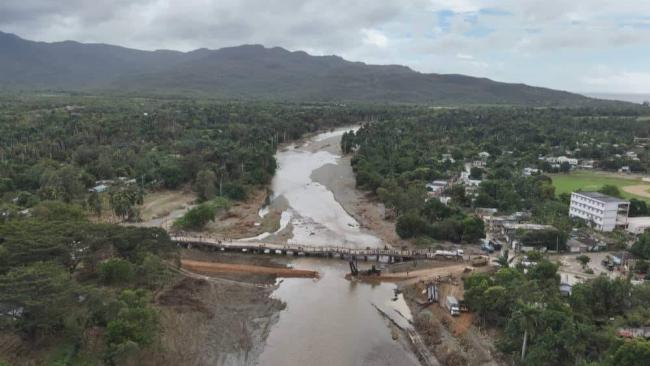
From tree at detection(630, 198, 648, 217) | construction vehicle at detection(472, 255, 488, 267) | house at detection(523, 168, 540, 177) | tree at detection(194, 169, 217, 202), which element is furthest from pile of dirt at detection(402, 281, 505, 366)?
house at detection(523, 168, 540, 177)

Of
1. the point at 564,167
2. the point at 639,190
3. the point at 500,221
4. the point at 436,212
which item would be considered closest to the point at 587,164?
the point at 564,167

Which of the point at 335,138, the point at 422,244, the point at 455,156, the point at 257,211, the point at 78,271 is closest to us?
the point at 78,271

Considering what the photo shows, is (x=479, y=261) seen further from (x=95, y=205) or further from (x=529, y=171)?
(x=529, y=171)

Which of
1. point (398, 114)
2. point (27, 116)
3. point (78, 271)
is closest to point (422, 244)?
point (78, 271)

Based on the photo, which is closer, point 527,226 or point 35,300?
point 35,300

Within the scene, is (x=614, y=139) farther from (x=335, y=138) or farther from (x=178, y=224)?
(x=178, y=224)

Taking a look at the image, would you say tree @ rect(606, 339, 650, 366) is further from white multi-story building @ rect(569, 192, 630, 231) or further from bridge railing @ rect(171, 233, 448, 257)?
white multi-story building @ rect(569, 192, 630, 231)

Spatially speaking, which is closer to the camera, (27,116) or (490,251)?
(490,251)
